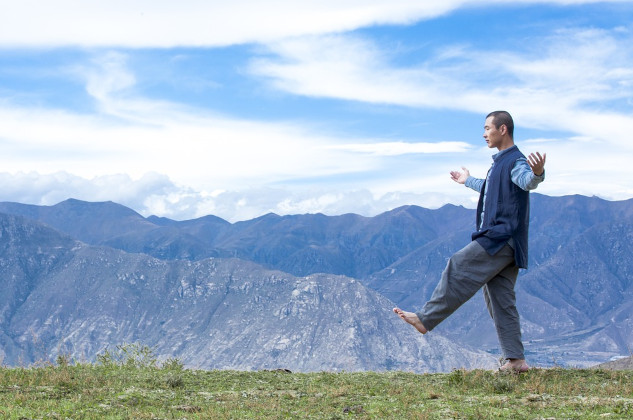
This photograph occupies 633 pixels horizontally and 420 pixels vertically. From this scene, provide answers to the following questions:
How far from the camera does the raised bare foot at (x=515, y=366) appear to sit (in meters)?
9.59

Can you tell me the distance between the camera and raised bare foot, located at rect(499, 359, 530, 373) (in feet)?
31.4

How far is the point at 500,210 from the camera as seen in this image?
939cm

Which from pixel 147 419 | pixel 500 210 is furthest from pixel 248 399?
pixel 500 210

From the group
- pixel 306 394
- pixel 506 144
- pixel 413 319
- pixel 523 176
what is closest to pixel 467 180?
pixel 506 144

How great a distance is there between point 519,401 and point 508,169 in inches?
125

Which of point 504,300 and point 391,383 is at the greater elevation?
point 504,300

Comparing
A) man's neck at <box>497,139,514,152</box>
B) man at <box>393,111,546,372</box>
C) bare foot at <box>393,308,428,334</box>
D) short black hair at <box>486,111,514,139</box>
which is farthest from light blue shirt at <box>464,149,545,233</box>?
bare foot at <box>393,308,428,334</box>

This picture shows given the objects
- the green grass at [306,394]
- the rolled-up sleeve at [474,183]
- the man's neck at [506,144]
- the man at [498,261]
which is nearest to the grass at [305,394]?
the green grass at [306,394]

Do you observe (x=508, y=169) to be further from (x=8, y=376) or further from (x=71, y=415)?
(x=8, y=376)

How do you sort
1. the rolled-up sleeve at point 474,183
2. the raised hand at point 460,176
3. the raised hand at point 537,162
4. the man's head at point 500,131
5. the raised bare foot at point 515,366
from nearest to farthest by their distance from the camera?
the raised hand at point 537,162 → the raised bare foot at point 515,366 → the man's head at point 500,131 → the rolled-up sleeve at point 474,183 → the raised hand at point 460,176

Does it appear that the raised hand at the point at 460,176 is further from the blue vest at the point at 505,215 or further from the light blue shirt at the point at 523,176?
the blue vest at the point at 505,215

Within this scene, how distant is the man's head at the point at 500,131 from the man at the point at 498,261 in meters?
0.15

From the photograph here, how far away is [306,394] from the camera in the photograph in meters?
8.70

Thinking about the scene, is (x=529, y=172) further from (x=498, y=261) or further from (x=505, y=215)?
(x=498, y=261)
